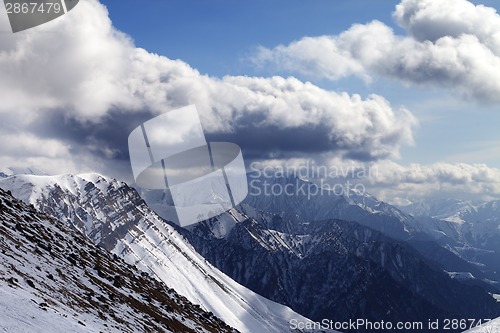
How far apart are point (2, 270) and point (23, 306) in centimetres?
1028

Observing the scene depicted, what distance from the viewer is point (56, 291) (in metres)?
45.4

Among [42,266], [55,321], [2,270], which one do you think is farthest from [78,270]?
[55,321]

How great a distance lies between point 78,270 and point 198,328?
28.6 meters

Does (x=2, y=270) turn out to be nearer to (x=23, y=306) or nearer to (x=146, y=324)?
(x=23, y=306)

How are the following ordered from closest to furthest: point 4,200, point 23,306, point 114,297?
point 23,306, point 114,297, point 4,200

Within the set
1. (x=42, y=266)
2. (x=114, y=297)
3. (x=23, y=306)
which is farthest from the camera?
(x=114, y=297)

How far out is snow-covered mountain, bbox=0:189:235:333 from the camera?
107 feet

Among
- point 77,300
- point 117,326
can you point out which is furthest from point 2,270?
point 117,326

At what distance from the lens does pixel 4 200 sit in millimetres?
78688

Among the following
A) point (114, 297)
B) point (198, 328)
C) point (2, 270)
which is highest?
point (2, 270)

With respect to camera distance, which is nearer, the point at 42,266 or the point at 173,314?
the point at 42,266

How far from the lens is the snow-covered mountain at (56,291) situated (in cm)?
3256

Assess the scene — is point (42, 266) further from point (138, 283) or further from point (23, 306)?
point (138, 283)

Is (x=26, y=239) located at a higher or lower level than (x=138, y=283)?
higher
